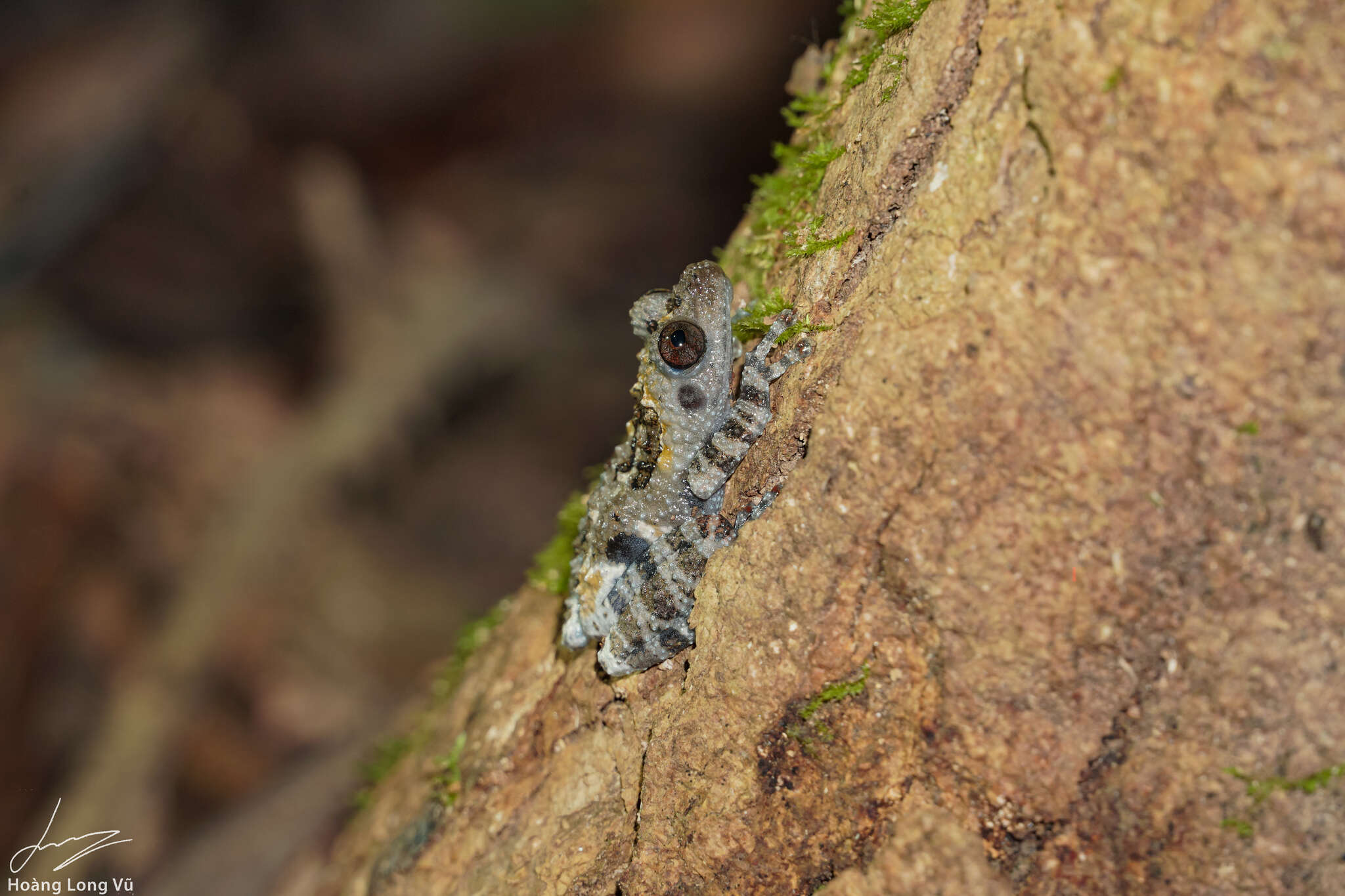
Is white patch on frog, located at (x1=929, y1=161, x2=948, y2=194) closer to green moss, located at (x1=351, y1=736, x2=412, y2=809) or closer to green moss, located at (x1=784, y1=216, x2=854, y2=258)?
green moss, located at (x1=784, y1=216, x2=854, y2=258)

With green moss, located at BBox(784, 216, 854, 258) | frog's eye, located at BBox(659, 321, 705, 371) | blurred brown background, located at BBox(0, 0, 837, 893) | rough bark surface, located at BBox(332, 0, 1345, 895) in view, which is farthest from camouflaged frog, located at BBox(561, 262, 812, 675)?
blurred brown background, located at BBox(0, 0, 837, 893)

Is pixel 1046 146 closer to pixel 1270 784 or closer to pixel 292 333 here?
pixel 1270 784

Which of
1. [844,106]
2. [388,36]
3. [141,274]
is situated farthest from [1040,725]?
[141,274]

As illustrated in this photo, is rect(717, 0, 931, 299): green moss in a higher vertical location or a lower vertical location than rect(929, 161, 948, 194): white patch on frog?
higher

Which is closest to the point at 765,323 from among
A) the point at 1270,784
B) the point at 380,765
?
the point at 1270,784

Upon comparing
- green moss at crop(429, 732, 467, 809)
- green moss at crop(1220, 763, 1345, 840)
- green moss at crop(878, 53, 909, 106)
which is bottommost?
green moss at crop(1220, 763, 1345, 840)
